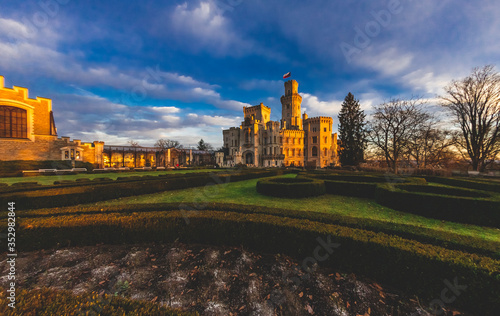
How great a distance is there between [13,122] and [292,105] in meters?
60.4

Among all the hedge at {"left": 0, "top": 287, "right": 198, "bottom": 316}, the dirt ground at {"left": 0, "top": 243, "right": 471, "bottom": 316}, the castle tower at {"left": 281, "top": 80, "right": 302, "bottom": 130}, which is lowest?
the dirt ground at {"left": 0, "top": 243, "right": 471, "bottom": 316}

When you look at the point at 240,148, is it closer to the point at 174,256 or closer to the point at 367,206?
the point at 367,206

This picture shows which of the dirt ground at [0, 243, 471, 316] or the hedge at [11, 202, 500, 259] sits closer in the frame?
the dirt ground at [0, 243, 471, 316]

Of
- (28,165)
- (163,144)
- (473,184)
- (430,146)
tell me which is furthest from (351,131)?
(163,144)

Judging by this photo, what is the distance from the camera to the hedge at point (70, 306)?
1739 mm

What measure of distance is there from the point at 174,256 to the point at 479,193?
1273cm

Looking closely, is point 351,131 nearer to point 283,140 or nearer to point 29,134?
point 283,140

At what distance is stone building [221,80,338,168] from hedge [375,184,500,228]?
44.4m

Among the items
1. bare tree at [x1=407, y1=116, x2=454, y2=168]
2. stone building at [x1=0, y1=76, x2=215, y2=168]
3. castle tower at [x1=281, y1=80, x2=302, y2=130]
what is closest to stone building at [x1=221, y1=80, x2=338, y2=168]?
castle tower at [x1=281, y1=80, x2=302, y2=130]

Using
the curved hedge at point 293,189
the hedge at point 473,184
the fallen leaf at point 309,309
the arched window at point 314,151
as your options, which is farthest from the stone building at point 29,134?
the arched window at point 314,151

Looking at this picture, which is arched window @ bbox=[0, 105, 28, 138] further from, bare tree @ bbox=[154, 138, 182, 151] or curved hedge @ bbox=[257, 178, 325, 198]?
curved hedge @ bbox=[257, 178, 325, 198]

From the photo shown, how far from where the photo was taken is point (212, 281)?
3.50m

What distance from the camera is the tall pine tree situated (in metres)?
33.3

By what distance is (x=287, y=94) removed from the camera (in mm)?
59594
